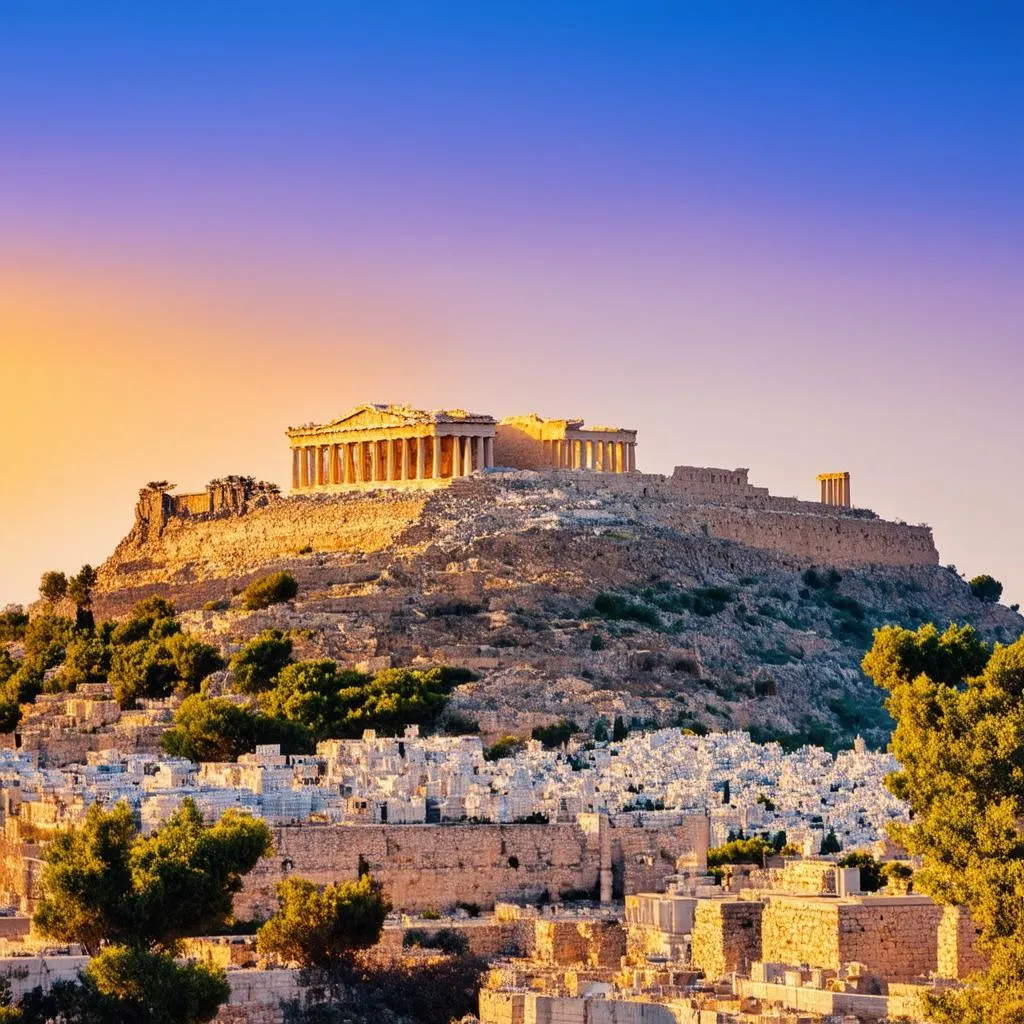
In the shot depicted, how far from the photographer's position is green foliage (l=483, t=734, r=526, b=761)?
7519cm

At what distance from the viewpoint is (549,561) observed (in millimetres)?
104938

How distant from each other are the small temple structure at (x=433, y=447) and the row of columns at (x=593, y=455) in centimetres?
4

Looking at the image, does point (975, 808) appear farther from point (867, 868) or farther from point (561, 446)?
point (561, 446)

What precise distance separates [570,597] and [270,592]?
9.67 meters

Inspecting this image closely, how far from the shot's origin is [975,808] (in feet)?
162

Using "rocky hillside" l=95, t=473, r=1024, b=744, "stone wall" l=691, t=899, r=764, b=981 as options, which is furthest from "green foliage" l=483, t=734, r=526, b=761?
"stone wall" l=691, t=899, r=764, b=981

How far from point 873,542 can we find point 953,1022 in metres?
81.2

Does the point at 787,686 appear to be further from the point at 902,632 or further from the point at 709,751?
the point at 902,632

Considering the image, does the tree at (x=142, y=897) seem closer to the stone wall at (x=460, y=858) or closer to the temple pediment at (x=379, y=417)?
the stone wall at (x=460, y=858)

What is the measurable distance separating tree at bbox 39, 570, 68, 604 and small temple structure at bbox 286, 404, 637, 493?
12961mm

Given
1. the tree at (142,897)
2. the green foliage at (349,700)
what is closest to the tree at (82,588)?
the green foliage at (349,700)

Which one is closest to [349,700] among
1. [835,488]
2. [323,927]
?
[323,927]

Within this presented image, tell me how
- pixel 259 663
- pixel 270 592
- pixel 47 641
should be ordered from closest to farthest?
pixel 259 663
pixel 47 641
pixel 270 592

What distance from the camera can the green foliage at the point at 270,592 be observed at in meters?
100
